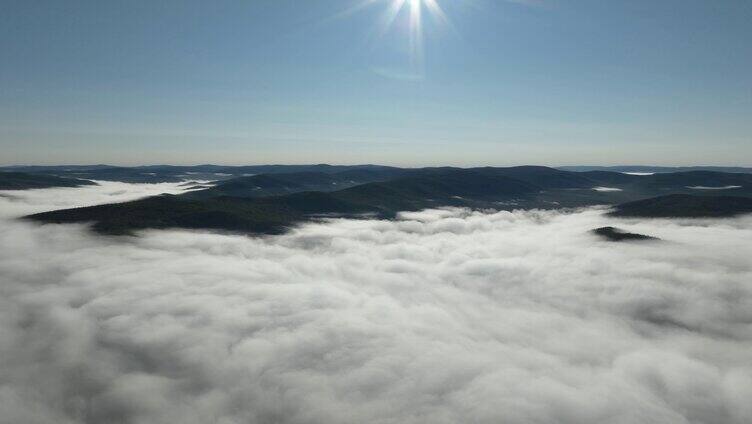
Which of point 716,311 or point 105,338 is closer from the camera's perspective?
point 105,338

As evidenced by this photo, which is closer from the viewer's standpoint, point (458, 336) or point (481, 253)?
point (458, 336)

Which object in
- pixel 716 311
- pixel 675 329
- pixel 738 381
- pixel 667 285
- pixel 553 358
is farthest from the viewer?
pixel 667 285

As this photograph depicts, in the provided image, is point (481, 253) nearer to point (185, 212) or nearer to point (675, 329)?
point (675, 329)

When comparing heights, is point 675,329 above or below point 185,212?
below

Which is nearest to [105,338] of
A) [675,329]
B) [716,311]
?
[675,329]

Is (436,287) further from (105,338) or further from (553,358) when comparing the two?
(105,338)

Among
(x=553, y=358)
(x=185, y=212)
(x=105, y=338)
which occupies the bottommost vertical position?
(x=553, y=358)

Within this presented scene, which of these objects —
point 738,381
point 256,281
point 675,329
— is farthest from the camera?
point 256,281

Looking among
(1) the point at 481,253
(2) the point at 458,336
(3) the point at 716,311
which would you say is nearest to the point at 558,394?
(2) the point at 458,336

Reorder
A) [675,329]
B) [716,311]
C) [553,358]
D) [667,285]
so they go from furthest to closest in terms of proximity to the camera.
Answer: [667,285], [716,311], [675,329], [553,358]
